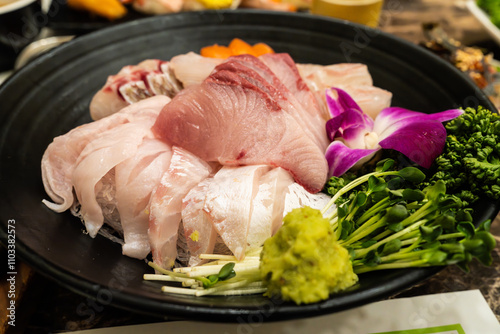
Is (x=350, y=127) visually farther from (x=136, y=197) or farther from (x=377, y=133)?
(x=136, y=197)

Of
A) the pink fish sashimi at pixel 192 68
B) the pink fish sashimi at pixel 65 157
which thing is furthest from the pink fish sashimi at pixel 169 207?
the pink fish sashimi at pixel 192 68

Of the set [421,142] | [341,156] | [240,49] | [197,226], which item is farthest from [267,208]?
[240,49]

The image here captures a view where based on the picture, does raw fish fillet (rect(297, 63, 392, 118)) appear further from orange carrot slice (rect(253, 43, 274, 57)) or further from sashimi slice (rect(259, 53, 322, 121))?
orange carrot slice (rect(253, 43, 274, 57))

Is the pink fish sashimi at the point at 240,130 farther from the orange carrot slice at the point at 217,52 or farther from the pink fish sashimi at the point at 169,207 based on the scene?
the orange carrot slice at the point at 217,52

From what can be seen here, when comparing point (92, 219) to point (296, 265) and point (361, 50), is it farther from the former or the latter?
point (361, 50)

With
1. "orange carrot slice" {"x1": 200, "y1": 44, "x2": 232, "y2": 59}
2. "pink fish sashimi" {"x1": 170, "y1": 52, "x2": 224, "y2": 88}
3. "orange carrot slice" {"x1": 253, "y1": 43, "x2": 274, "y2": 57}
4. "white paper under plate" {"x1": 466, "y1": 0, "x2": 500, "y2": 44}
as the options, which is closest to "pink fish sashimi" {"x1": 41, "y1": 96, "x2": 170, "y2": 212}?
"pink fish sashimi" {"x1": 170, "y1": 52, "x2": 224, "y2": 88}

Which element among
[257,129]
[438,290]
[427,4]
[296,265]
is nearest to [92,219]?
[257,129]
